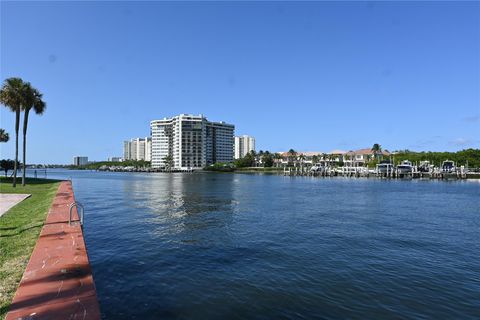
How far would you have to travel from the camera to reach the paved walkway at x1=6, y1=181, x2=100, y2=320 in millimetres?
6262

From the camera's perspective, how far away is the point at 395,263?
13281 mm

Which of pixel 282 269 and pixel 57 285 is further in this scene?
pixel 282 269

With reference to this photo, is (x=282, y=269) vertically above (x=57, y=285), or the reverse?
(x=57, y=285)

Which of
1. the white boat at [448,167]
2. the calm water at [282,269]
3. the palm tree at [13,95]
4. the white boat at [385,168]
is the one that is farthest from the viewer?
the white boat at [385,168]

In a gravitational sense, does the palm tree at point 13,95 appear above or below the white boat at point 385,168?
above

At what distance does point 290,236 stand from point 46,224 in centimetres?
1202

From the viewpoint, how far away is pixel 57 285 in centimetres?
754

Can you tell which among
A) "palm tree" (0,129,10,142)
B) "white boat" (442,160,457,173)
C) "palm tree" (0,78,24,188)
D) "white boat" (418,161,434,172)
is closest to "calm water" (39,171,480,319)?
"palm tree" (0,78,24,188)

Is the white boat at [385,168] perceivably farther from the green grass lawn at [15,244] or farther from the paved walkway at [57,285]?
the paved walkway at [57,285]

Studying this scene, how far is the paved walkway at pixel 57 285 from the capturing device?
247 inches

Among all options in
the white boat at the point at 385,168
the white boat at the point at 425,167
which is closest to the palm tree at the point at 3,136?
the white boat at the point at 385,168

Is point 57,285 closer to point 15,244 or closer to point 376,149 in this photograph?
point 15,244

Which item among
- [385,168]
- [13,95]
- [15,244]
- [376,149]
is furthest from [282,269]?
[376,149]

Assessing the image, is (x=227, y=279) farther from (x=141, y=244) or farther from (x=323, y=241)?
(x=323, y=241)
